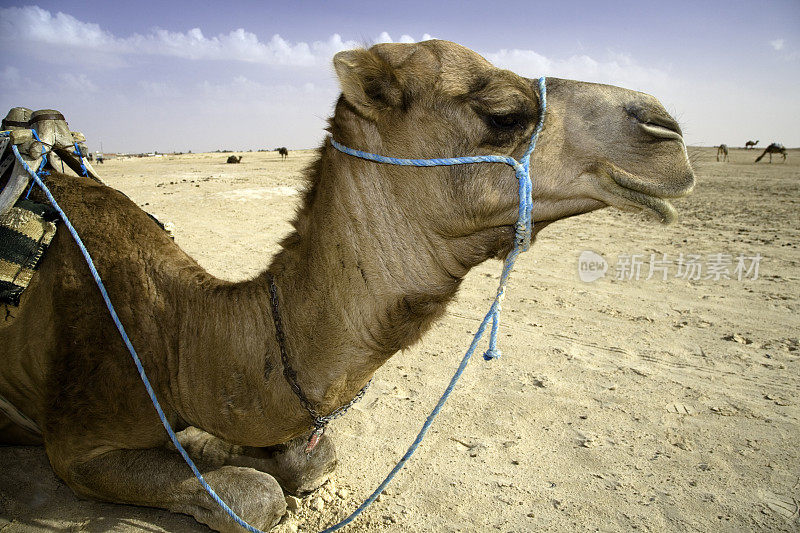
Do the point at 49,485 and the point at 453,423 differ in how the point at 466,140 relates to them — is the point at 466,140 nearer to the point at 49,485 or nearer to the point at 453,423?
the point at 453,423

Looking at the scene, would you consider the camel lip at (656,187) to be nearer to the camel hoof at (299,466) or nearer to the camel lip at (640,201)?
the camel lip at (640,201)

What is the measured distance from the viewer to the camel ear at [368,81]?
6.53ft

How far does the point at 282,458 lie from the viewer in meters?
2.93

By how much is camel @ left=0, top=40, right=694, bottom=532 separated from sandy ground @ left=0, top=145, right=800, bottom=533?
48 centimetres

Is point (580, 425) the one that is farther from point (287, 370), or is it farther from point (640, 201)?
point (287, 370)

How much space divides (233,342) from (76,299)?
1.00m

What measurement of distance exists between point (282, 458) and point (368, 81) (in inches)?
84.3

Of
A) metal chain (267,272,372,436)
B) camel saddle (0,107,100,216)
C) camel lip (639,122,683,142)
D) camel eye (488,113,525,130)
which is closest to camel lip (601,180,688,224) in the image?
camel lip (639,122,683,142)

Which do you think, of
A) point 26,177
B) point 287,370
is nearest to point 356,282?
point 287,370

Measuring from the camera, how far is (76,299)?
272 cm

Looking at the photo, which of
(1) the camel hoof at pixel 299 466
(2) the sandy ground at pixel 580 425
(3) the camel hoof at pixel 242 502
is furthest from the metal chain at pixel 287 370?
(2) the sandy ground at pixel 580 425

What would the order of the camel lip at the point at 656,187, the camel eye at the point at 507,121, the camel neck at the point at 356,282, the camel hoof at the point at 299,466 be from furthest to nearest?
the camel hoof at the point at 299,466 < the camel neck at the point at 356,282 < the camel eye at the point at 507,121 < the camel lip at the point at 656,187

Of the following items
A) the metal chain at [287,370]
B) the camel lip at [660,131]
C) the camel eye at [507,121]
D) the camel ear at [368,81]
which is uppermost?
the camel ear at [368,81]

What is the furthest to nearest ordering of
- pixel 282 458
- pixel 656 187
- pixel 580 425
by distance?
pixel 580 425, pixel 282 458, pixel 656 187
